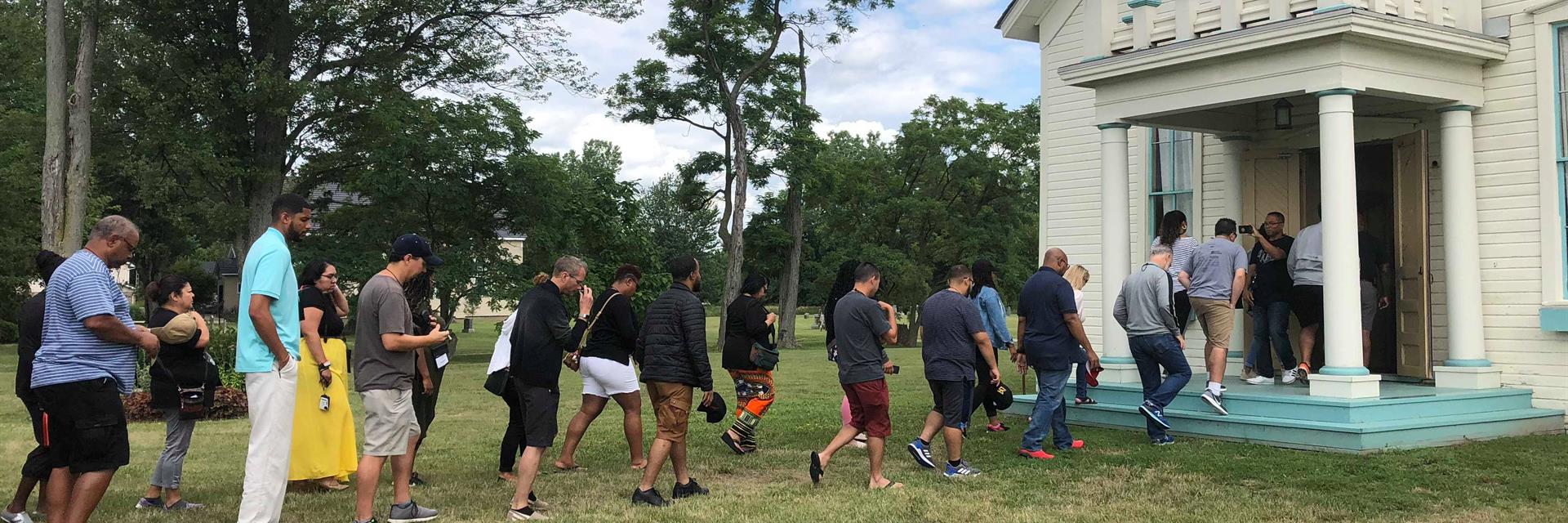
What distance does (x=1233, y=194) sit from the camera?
43.3 feet

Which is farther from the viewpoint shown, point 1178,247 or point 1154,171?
point 1154,171

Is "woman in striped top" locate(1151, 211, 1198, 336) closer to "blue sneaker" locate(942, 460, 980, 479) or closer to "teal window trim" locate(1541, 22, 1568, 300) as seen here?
"blue sneaker" locate(942, 460, 980, 479)

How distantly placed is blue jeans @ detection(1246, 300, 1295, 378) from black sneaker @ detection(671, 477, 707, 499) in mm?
6217

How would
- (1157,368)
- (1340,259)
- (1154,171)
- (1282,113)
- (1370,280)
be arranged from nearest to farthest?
(1340,259) < (1157,368) < (1370,280) < (1282,113) < (1154,171)

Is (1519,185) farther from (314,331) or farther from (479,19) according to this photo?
(479,19)

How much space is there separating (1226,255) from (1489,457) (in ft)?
8.84

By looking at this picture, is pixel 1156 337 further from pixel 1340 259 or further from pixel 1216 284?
pixel 1340 259

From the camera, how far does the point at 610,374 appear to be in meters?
8.37

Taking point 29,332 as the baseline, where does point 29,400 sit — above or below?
below

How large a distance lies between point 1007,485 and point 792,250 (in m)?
37.0

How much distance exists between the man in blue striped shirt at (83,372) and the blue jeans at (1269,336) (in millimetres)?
9584

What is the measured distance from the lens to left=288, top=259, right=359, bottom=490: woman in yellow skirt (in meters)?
8.21

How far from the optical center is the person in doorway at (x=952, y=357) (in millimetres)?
8820

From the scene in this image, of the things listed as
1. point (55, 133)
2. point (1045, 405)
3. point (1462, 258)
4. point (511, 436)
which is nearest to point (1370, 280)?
point (1462, 258)
